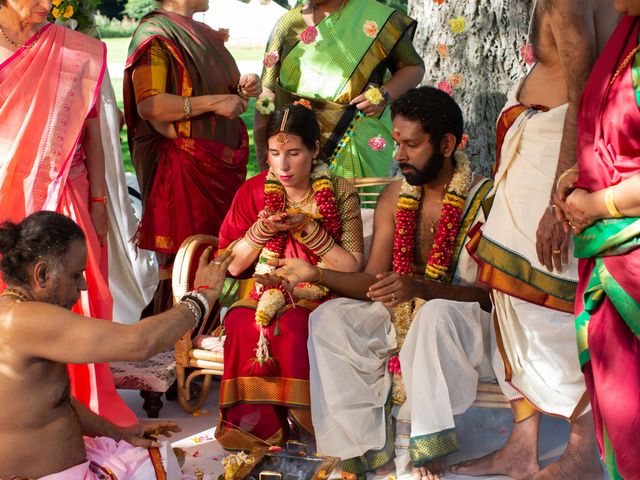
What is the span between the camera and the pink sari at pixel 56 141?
4477 millimetres

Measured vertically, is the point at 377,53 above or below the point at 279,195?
above

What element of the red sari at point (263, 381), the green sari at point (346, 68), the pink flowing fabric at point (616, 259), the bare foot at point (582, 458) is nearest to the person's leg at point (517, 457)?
the bare foot at point (582, 458)

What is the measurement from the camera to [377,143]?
5434 mm

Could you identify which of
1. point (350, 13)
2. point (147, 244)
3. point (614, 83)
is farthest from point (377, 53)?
point (614, 83)

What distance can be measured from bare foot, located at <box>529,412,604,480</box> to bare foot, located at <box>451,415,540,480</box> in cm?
11

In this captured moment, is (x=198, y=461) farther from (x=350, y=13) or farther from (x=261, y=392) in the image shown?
(x=350, y=13)

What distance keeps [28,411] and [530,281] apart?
199 centimetres

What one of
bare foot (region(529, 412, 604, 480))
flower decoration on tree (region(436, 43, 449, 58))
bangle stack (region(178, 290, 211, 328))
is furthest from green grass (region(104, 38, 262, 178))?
bangle stack (region(178, 290, 211, 328))

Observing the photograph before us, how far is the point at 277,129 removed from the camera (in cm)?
459

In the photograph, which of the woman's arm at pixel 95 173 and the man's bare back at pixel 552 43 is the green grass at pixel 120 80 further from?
the man's bare back at pixel 552 43

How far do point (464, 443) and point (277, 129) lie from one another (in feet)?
5.39

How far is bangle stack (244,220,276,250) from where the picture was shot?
4.62 metres

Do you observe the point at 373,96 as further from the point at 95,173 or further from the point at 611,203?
the point at 611,203

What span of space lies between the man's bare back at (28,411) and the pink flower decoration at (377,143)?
2596 mm
